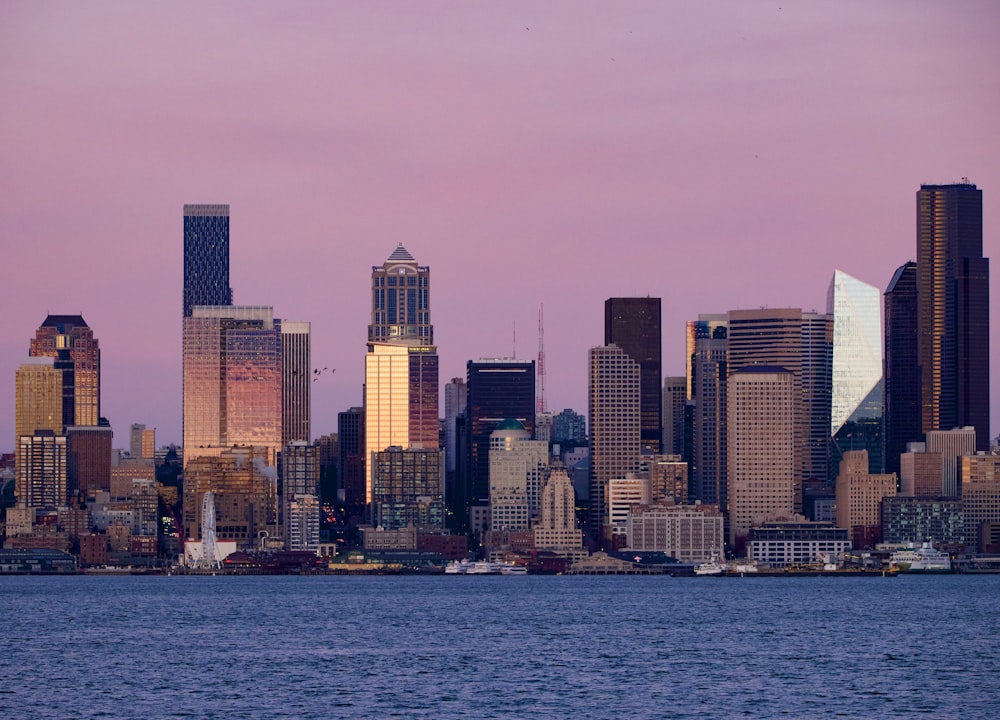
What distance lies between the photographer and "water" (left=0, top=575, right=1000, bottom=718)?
279 ft

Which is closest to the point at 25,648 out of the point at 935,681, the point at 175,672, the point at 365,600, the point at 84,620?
the point at 175,672

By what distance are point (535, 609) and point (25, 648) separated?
5339 centimetres

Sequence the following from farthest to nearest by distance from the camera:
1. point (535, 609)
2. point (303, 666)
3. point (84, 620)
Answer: point (535, 609) → point (84, 620) → point (303, 666)

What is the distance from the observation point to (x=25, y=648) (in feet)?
380

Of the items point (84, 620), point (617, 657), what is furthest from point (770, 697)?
point (84, 620)

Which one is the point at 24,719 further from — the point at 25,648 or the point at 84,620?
the point at 84,620

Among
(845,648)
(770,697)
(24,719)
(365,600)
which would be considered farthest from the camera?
(365,600)

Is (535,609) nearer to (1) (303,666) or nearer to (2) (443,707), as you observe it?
(1) (303,666)

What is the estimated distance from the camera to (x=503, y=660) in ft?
350

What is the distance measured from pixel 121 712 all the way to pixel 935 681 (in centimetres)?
3547

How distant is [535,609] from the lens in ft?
529

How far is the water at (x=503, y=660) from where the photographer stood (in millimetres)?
84938

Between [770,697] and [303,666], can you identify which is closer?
[770,697]

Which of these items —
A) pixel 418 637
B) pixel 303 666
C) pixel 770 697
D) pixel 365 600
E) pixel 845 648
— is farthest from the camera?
pixel 365 600
